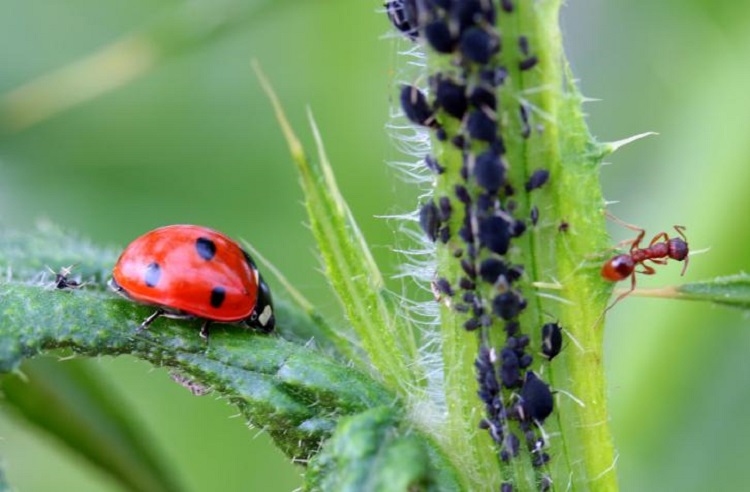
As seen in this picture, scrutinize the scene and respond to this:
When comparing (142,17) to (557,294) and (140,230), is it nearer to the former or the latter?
(140,230)

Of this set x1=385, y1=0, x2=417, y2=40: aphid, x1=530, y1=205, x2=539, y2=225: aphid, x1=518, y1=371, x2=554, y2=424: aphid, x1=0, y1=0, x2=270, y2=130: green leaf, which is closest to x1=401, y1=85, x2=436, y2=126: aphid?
x1=385, y1=0, x2=417, y2=40: aphid

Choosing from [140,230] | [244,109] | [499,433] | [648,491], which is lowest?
[648,491]

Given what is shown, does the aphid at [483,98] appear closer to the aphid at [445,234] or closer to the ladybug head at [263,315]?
the aphid at [445,234]

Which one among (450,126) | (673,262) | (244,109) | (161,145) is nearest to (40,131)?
(161,145)

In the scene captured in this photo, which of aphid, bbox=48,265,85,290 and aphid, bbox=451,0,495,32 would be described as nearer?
aphid, bbox=451,0,495,32

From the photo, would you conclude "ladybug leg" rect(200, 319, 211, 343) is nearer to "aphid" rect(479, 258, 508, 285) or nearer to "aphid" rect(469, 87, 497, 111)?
"aphid" rect(479, 258, 508, 285)
